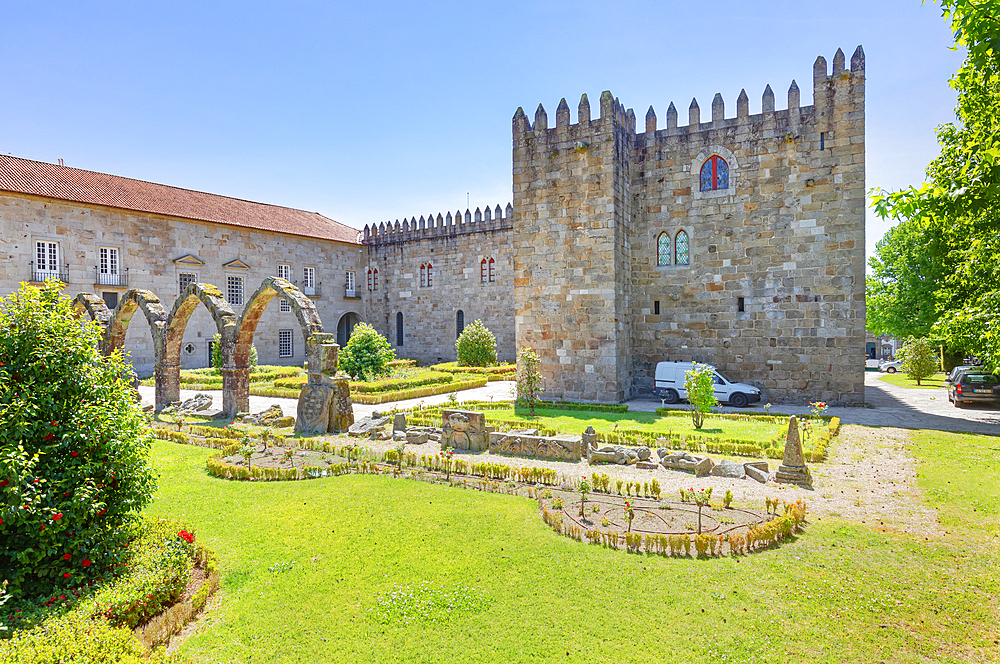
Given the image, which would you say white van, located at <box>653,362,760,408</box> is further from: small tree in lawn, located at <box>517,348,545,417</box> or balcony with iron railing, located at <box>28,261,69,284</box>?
balcony with iron railing, located at <box>28,261,69,284</box>

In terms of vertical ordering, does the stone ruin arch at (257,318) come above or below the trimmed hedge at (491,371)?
above

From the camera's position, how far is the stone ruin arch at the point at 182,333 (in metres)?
16.5

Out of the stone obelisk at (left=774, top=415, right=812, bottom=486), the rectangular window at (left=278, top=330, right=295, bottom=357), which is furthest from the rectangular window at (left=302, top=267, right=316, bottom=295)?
the stone obelisk at (left=774, top=415, right=812, bottom=486)

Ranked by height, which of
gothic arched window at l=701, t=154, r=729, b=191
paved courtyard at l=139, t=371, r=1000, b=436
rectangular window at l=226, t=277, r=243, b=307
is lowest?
paved courtyard at l=139, t=371, r=1000, b=436

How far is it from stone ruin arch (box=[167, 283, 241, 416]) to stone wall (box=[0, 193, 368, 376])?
5741mm

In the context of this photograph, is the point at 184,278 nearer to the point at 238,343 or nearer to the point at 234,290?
the point at 234,290

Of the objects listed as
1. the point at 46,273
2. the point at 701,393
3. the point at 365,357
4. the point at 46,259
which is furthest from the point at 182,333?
the point at 701,393

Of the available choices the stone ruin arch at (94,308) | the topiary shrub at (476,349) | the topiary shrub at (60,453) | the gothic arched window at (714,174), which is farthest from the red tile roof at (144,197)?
the topiary shrub at (60,453)

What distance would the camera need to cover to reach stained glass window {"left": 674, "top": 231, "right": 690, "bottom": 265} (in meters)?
20.4

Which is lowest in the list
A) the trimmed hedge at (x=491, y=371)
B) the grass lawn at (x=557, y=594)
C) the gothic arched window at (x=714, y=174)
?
the grass lawn at (x=557, y=594)

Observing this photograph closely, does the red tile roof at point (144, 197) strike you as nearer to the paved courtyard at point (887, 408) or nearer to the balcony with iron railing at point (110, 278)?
the balcony with iron railing at point (110, 278)

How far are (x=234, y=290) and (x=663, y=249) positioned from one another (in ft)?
82.6

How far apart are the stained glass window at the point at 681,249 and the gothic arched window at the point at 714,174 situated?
1.78 m

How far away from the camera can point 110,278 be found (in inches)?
1112
